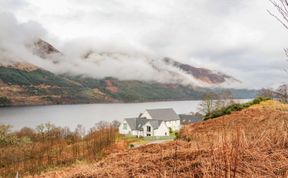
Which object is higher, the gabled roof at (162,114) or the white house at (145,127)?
the gabled roof at (162,114)

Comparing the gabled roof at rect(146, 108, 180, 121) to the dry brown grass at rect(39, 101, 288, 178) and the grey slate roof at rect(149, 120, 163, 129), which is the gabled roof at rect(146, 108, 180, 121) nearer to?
the grey slate roof at rect(149, 120, 163, 129)

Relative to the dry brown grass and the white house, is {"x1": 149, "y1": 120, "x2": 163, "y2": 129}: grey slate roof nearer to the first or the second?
the white house

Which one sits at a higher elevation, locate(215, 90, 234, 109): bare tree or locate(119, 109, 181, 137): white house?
locate(215, 90, 234, 109): bare tree

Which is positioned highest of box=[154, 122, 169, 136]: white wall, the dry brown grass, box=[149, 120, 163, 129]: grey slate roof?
the dry brown grass

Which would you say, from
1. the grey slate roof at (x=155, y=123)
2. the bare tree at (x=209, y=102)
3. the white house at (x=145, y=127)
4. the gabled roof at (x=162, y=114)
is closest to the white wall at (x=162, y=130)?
the white house at (x=145, y=127)

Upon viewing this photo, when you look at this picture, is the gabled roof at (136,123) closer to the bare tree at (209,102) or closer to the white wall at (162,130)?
the white wall at (162,130)

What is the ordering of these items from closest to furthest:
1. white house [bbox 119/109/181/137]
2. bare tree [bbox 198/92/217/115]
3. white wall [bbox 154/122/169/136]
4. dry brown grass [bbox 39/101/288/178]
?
1. dry brown grass [bbox 39/101/288/178]
2. bare tree [bbox 198/92/217/115]
3. white house [bbox 119/109/181/137]
4. white wall [bbox 154/122/169/136]

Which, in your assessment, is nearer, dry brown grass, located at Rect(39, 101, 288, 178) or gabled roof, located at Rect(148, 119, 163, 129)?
dry brown grass, located at Rect(39, 101, 288, 178)

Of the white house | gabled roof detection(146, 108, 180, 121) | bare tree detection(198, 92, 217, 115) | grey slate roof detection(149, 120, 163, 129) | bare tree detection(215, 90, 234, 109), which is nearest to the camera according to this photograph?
bare tree detection(215, 90, 234, 109)

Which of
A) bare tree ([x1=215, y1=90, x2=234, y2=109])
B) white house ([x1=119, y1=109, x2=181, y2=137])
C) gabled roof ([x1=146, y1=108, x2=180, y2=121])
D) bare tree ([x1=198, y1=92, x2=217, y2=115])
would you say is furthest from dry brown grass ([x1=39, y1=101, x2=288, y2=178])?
gabled roof ([x1=146, y1=108, x2=180, y2=121])

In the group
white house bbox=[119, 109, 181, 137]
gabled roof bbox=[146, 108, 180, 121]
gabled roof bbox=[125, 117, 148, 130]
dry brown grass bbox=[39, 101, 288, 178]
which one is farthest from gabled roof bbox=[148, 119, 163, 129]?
dry brown grass bbox=[39, 101, 288, 178]

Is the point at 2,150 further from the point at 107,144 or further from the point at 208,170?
the point at 208,170

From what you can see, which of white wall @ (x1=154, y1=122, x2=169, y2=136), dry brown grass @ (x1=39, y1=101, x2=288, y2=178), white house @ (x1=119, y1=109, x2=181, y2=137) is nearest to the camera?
dry brown grass @ (x1=39, y1=101, x2=288, y2=178)

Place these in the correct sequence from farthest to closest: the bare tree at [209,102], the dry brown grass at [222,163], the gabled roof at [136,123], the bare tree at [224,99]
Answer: the gabled roof at [136,123] < the bare tree at [209,102] < the bare tree at [224,99] < the dry brown grass at [222,163]
